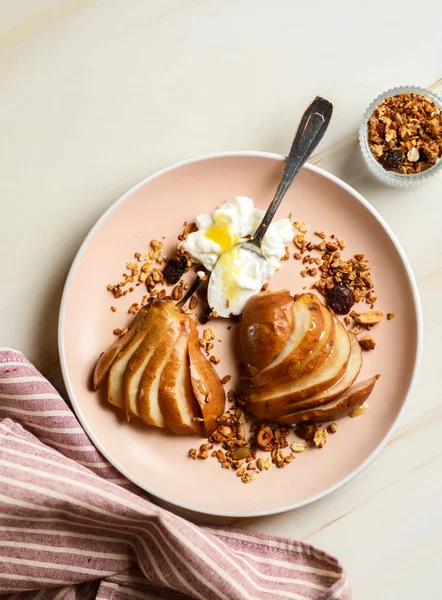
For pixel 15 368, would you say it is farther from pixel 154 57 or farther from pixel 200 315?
pixel 154 57

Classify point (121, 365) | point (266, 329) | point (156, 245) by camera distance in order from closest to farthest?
point (266, 329), point (121, 365), point (156, 245)

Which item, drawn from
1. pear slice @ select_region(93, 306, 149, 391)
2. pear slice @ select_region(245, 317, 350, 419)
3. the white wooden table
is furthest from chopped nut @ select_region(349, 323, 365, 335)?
pear slice @ select_region(93, 306, 149, 391)

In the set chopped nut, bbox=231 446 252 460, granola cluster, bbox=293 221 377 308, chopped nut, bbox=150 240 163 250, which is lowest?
chopped nut, bbox=231 446 252 460

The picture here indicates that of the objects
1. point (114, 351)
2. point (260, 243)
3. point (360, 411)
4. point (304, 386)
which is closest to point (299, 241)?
point (260, 243)

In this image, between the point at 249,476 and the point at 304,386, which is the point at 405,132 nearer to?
the point at 304,386

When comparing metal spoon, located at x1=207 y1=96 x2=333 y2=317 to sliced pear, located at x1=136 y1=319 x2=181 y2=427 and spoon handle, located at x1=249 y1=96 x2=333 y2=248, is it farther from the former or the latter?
sliced pear, located at x1=136 y1=319 x2=181 y2=427

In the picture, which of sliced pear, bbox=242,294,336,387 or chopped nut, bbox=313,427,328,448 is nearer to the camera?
sliced pear, bbox=242,294,336,387
